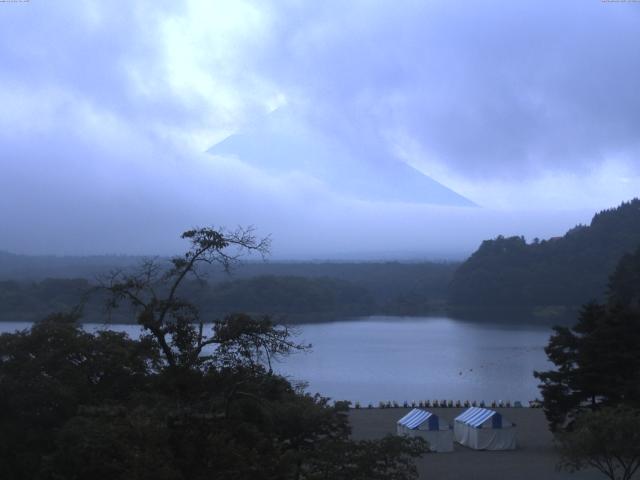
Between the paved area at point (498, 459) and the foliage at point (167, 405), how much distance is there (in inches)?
152

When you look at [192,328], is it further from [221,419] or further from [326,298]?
[326,298]

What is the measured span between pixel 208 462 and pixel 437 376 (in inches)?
853

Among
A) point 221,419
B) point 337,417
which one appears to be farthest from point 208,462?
point 337,417

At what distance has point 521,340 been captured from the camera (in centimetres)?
3641

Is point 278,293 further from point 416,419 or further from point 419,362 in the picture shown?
point 416,419

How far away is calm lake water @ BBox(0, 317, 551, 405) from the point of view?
22.3m

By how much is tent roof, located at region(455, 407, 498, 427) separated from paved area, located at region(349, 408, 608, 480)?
16.8 inches

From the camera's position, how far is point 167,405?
522 cm

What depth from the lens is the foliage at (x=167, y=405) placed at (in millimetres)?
4711

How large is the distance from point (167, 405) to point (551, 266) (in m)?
60.3

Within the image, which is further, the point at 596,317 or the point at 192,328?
the point at 596,317

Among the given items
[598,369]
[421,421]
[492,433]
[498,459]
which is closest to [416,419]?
[421,421]

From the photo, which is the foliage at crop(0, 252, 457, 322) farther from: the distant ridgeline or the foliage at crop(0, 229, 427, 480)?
the foliage at crop(0, 229, 427, 480)

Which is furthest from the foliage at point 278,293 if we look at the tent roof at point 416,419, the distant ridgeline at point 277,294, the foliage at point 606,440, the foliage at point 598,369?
the foliage at point 606,440
